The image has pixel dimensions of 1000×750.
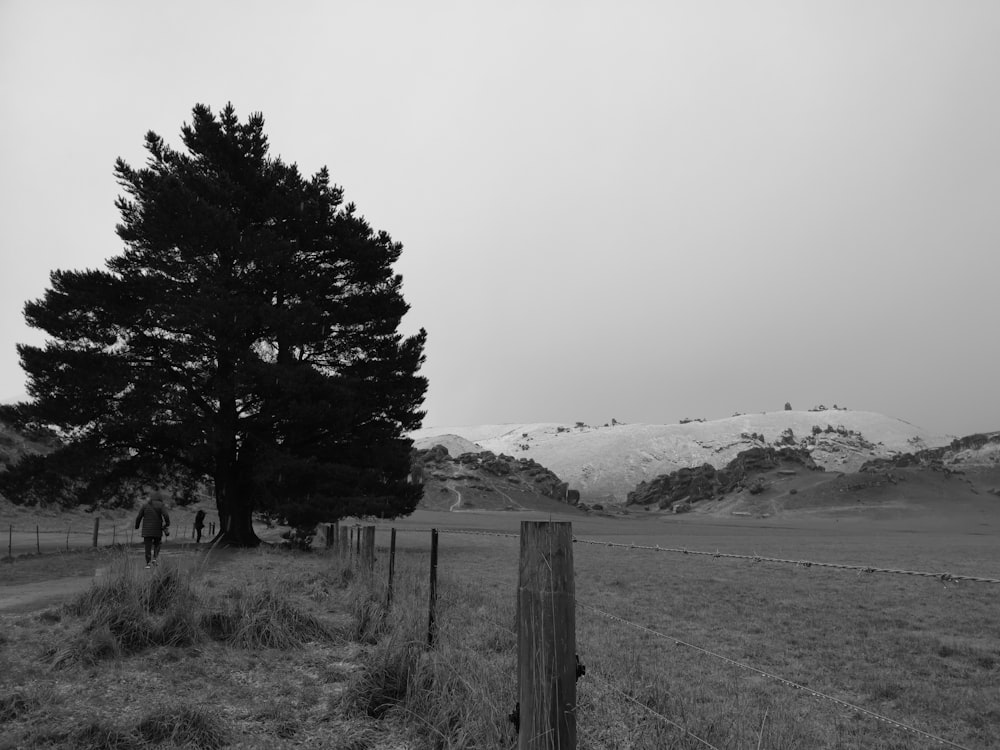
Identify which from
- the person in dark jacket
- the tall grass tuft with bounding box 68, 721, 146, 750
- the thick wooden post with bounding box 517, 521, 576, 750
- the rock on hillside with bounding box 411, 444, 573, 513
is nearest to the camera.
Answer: the thick wooden post with bounding box 517, 521, 576, 750

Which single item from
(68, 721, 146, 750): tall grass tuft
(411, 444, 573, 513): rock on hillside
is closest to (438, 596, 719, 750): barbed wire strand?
(68, 721, 146, 750): tall grass tuft

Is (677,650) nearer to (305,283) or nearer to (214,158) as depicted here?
(305,283)

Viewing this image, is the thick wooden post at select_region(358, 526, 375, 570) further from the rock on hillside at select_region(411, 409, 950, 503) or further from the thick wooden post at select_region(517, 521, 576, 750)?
the rock on hillside at select_region(411, 409, 950, 503)

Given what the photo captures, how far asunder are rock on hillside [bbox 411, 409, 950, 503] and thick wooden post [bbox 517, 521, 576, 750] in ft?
355

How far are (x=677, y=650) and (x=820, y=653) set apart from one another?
1.87m

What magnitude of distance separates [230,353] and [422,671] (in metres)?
19.3

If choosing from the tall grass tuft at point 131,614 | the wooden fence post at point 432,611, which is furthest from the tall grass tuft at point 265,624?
the wooden fence post at point 432,611

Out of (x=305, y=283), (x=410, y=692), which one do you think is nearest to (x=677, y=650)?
(x=410, y=692)

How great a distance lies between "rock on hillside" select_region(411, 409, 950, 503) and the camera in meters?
126

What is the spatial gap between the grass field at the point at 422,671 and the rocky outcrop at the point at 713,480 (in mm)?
84161

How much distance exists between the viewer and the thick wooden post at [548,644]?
3117 millimetres

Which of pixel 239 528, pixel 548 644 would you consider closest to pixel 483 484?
pixel 239 528

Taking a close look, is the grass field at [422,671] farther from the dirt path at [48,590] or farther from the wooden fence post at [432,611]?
the dirt path at [48,590]

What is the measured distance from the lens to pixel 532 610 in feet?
10.4
